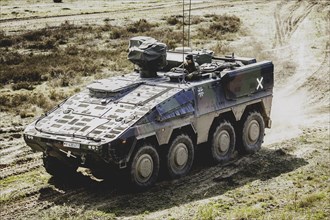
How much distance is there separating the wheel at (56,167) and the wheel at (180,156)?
7.23ft

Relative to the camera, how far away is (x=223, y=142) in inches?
702

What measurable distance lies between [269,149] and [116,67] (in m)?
12.1

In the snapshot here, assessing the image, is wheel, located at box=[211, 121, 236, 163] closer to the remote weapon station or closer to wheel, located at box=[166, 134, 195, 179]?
the remote weapon station

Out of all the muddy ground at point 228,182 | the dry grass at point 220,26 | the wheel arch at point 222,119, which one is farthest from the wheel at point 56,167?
the dry grass at point 220,26

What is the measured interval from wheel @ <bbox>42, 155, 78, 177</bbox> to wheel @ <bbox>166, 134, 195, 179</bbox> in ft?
7.23

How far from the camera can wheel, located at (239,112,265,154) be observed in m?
18.6

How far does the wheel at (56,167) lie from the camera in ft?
53.6

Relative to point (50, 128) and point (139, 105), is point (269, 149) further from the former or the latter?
point (50, 128)

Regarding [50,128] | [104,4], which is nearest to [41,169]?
[50,128]

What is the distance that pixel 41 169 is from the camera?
57.6ft

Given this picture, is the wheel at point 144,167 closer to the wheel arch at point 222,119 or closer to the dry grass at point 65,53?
the wheel arch at point 222,119

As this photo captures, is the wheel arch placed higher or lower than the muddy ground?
higher

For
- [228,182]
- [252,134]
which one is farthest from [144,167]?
[252,134]

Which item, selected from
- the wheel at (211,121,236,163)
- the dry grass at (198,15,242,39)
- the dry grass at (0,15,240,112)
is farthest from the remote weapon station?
the dry grass at (198,15,242,39)
